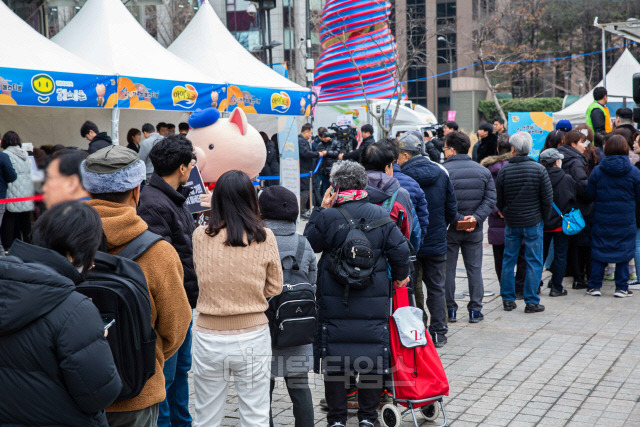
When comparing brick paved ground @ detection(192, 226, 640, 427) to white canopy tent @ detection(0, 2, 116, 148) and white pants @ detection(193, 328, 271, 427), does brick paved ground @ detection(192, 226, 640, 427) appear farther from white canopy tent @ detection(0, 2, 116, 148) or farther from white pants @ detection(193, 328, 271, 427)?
white canopy tent @ detection(0, 2, 116, 148)

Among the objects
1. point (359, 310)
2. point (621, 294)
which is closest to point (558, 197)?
point (621, 294)

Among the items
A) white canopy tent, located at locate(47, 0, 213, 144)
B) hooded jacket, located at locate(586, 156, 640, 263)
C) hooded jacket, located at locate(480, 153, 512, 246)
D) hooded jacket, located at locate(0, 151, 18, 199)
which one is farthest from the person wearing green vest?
hooded jacket, located at locate(0, 151, 18, 199)

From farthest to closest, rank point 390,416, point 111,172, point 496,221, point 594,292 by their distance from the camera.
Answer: point 594,292
point 496,221
point 390,416
point 111,172

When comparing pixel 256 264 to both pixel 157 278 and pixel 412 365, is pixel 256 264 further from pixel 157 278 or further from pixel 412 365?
pixel 412 365

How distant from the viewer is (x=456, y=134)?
7.20m

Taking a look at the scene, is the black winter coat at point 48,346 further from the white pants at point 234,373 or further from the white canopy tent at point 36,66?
the white canopy tent at point 36,66

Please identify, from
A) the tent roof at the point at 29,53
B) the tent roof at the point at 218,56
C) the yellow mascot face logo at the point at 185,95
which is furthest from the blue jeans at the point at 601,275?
the tent roof at the point at 29,53

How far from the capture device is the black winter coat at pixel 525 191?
743 centimetres

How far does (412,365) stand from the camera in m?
4.50

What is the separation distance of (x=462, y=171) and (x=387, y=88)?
1856cm

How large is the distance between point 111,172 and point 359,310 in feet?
6.47

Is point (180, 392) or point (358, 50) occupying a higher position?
point (358, 50)

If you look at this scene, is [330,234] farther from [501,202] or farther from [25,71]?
[25,71]

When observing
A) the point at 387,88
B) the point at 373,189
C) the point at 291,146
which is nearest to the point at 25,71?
the point at 291,146
